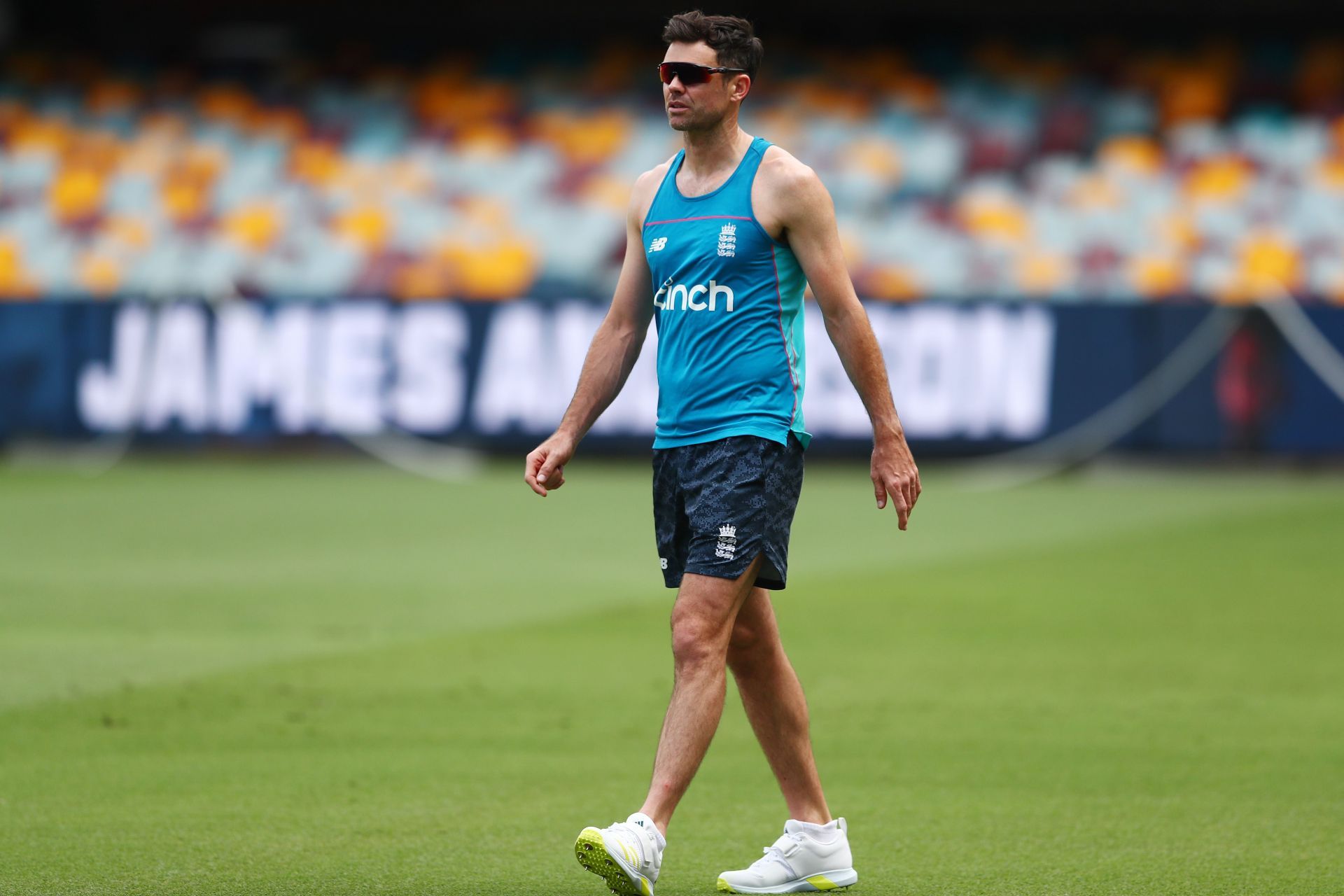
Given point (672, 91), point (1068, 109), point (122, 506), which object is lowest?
point (122, 506)

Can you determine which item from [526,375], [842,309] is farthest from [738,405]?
[526,375]

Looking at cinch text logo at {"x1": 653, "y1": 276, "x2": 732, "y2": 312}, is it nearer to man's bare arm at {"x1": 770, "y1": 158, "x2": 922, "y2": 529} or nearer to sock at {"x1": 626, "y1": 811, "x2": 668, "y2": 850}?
man's bare arm at {"x1": 770, "y1": 158, "x2": 922, "y2": 529}

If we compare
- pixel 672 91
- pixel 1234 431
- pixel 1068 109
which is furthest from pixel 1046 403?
pixel 672 91

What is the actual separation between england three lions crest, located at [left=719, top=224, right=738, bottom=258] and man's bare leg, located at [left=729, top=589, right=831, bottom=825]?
968 millimetres

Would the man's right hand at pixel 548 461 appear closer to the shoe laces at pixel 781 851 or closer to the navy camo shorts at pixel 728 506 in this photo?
the navy camo shorts at pixel 728 506

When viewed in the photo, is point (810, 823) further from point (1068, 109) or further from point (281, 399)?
point (1068, 109)

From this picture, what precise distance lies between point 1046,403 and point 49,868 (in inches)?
627

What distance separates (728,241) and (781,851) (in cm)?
173

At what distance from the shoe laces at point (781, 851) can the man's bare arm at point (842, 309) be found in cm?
94

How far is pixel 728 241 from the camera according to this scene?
18.0 feet

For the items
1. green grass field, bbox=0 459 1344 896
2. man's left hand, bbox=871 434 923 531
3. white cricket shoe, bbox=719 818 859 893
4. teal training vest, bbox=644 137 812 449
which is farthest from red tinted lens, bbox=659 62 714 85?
green grass field, bbox=0 459 1344 896

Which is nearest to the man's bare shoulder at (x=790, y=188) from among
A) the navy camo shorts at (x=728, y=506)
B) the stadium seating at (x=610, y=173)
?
the navy camo shorts at (x=728, y=506)

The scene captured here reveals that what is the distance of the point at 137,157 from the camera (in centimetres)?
2780

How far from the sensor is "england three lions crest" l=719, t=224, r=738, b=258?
5488 mm
